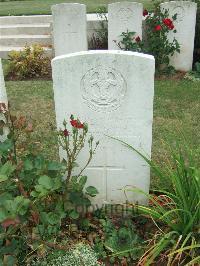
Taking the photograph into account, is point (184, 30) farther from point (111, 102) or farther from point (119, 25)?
point (111, 102)

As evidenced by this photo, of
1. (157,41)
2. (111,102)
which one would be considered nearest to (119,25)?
(157,41)

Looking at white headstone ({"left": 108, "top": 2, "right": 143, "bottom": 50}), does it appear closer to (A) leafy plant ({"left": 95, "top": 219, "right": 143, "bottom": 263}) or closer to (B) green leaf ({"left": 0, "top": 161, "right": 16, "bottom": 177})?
(A) leafy plant ({"left": 95, "top": 219, "right": 143, "bottom": 263})

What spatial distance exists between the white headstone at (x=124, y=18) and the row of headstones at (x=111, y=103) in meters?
4.08

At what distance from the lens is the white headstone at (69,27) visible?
6.55 m

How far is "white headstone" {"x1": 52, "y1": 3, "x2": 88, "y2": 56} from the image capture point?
655 cm

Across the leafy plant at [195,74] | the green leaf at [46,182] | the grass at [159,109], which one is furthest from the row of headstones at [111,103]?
the leafy plant at [195,74]

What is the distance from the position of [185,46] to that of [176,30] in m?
0.32

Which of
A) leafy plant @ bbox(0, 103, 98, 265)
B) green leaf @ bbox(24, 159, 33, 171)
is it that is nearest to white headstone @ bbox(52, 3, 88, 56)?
leafy plant @ bbox(0, 103, 98, 265)

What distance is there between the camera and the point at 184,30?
6488 millimetres

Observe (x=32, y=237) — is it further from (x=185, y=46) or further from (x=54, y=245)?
(x=185, y=46)

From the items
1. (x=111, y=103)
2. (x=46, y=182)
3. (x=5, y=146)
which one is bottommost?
(x=46, y=182)

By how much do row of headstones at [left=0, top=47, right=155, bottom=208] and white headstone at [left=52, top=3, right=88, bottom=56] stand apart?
4.21 meters

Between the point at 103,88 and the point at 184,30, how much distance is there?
436cm

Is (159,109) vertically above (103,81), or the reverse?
(103,81)
